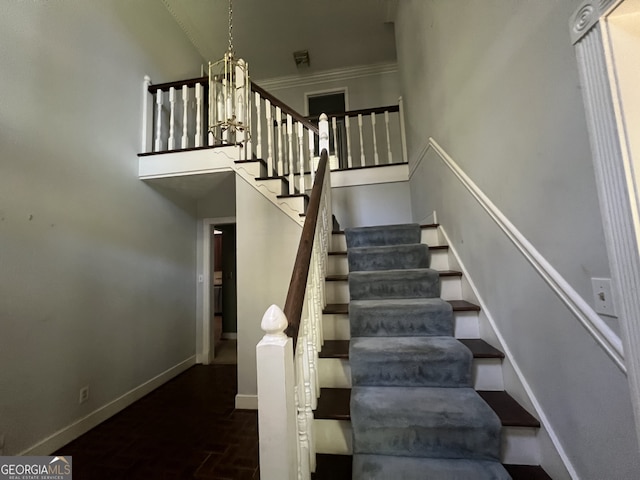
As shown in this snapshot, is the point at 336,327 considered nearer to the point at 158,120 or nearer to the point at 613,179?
the point at 613,179

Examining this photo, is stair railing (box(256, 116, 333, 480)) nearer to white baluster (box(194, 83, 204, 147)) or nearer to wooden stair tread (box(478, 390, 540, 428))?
wooden stair tread (box(478, 390, 540, 428))

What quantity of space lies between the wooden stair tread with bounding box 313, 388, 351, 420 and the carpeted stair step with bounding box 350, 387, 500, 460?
0.06 metres

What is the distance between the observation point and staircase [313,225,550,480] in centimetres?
111

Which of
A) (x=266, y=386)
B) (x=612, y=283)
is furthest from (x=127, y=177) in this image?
(x=612, y=283)

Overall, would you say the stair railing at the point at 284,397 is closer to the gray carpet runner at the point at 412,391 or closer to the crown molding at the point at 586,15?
the gray carpet runner at the point at 412,391

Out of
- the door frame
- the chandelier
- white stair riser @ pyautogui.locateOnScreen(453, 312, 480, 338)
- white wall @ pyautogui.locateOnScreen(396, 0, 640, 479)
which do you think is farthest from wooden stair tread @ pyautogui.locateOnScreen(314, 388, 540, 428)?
the door frame

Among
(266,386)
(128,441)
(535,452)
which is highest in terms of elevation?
(266,386)

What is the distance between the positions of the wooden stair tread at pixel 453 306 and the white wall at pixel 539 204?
Answer: 0.13m

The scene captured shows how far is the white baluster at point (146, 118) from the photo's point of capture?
2.83 meters

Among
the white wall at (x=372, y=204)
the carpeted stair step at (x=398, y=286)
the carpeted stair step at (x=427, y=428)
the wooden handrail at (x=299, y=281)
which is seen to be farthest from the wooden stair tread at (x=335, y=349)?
the white wall at (x=372, y=204)

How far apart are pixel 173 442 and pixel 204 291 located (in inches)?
80.5

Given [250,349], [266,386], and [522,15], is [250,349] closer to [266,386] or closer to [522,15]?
[266,386]

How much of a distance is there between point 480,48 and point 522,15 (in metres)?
0.41

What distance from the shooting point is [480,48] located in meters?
1.51
